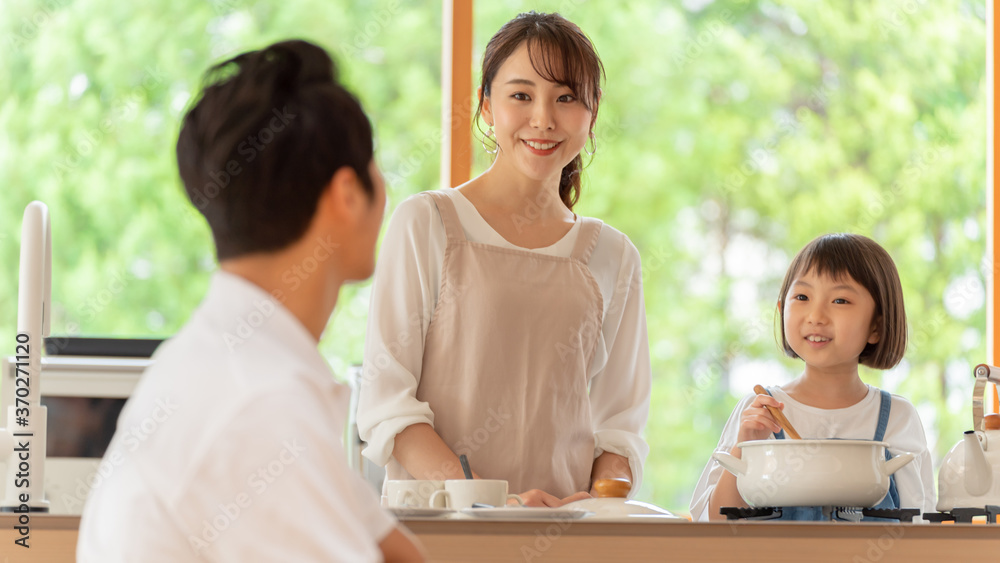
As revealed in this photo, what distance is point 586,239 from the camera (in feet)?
5.13

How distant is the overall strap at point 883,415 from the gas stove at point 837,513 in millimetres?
534

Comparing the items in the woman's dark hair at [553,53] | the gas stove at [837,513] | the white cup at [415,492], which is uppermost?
the woman's dark hair at [553,53]

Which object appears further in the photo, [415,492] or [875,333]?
[875,333]

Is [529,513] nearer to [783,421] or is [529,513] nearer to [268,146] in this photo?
[268,146]

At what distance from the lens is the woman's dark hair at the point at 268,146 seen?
66 cm

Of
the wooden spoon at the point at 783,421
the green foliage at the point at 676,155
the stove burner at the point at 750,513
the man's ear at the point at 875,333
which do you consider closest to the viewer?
the stove burner at the point at 750,513

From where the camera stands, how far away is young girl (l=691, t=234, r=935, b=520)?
1.62 meters

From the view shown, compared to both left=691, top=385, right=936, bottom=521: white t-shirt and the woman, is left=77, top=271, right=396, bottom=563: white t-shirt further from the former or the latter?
left=691, top=385, right=936, bottom=521: white t-shirt

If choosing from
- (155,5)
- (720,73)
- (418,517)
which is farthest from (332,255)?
(720,73)

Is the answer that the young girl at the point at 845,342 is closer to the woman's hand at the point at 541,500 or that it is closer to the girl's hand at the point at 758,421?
the girl's hand at the point at 758,421

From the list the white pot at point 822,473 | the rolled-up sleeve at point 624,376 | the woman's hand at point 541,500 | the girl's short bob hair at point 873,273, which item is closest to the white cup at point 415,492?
the woman's hand at point 541,500

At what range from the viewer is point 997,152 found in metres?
2.73

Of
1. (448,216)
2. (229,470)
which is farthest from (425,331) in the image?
(229,470)

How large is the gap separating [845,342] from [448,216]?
2.22 feet
